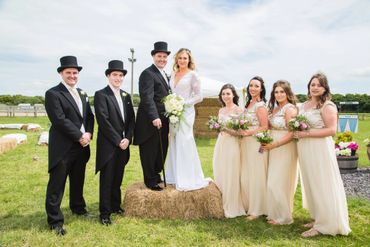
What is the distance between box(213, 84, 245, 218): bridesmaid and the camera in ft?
17.8

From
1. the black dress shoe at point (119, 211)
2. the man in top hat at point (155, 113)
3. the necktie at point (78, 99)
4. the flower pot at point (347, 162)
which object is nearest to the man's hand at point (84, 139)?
the necktie at point (78, 99)

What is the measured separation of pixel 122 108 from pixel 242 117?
5.85ft

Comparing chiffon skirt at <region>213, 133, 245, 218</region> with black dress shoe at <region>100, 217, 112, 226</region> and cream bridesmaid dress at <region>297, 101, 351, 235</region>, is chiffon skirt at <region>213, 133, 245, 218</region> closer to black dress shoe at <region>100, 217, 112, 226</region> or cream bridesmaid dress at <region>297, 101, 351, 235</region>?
cream bridesmaid dress at <region>297, 101, 351, 235</region>

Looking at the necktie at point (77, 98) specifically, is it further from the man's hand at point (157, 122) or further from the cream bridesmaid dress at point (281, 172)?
the cream bridesmaid dress at point (281, 172)

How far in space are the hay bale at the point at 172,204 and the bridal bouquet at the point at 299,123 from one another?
A: 1635mm

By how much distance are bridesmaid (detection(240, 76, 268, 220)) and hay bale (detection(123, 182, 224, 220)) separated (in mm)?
560

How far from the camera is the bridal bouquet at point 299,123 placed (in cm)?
445

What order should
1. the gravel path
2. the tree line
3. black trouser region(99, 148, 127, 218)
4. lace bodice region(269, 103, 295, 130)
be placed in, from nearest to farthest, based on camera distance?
lace bodice region(269, 103, 295, 130), black trouser region(99, 148, 127, 218), the gravel path, the tree line

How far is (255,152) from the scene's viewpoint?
5.25 metres

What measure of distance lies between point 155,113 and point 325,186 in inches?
98.0

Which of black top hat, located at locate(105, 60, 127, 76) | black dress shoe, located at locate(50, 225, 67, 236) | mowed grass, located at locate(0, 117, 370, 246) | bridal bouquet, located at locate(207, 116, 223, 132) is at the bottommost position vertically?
mowed grass, located at locate(0, 117, 370, 246)

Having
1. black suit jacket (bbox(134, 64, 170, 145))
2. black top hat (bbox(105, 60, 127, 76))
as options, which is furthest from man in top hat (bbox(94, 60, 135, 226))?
black suit jacket (bbox(134, 64, 170, 145))

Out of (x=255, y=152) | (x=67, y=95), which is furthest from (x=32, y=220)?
(x=255, y=152)

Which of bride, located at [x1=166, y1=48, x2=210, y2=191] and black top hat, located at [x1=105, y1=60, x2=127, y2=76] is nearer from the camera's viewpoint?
black top hat, located at [x1=105, y1=60, x2=127, y2=76]
